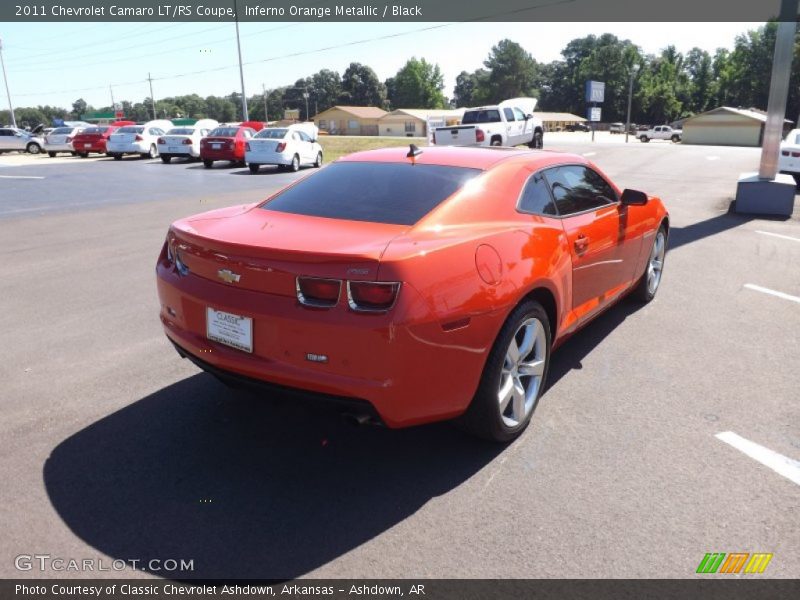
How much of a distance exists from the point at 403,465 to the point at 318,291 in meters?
Result: 1.07

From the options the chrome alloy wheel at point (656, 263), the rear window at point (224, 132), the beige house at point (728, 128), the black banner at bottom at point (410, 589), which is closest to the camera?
the black banner at bottom at point (410, 589)

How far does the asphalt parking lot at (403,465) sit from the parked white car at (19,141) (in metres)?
36.0

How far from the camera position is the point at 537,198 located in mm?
3949

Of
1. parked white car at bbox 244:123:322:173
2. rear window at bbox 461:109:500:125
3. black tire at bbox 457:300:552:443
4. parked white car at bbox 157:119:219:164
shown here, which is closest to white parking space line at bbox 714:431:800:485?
black tire at bbox 457:300:552:443

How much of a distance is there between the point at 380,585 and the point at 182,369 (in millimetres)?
2571

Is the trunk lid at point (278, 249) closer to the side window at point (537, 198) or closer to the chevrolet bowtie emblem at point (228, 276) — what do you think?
the chevrolet bowtie emblem at point (228, 276)

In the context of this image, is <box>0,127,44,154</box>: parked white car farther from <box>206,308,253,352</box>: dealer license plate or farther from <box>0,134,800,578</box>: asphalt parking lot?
<box>206,308,253,352</box>: dealer license plate

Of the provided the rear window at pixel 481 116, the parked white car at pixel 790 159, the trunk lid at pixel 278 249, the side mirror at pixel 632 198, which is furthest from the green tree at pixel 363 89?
the trunk lid at pixel 278 249

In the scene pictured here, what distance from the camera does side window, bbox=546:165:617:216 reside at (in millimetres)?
4211

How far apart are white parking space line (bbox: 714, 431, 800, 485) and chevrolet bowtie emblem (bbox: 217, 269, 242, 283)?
109 inches

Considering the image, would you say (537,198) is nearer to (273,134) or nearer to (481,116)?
(273,134)

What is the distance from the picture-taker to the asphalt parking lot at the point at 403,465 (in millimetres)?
2557

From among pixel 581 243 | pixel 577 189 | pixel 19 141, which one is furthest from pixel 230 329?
pixel 19 141

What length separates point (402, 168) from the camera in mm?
3986
